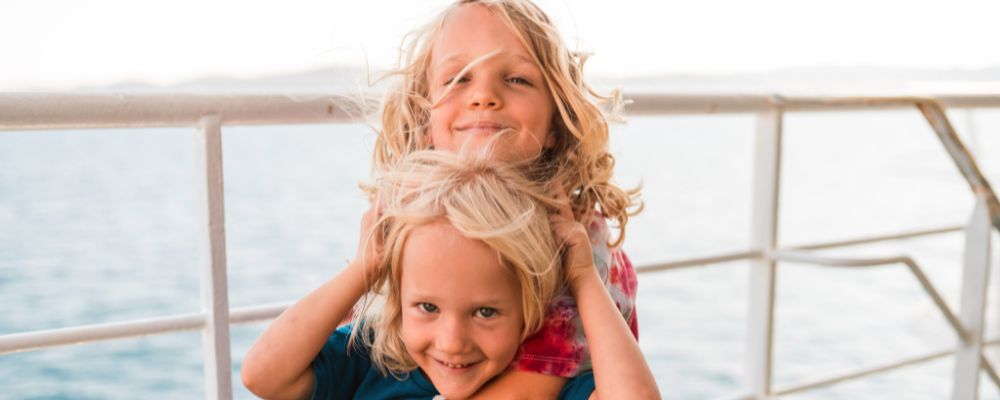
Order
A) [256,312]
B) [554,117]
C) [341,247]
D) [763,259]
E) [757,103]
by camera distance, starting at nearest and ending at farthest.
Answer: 1. [554,117]
2. [256,312]
3. [757,103]
4. [763,259]
5. [341,247]

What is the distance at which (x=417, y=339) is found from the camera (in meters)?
1.04

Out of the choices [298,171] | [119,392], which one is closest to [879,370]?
[119,392]

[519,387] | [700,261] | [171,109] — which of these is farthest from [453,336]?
[700,261]

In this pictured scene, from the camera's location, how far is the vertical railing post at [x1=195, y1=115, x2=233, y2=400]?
1232mm

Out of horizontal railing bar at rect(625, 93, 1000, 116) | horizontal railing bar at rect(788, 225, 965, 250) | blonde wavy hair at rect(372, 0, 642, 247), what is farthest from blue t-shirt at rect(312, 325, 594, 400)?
horizontal railing bar at rect(788, 225, 965, 250)

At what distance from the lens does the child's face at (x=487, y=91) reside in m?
1.12

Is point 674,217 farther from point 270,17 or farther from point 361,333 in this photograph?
point 361,333

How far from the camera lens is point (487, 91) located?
1.12 meters

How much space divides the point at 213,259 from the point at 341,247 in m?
21.3

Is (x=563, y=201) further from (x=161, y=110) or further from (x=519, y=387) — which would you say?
(x=161, y=110)

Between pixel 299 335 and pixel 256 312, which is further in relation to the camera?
pixel 256 312

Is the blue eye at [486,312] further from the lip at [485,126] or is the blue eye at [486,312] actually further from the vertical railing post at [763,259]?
the vertical railing post at [763,259]

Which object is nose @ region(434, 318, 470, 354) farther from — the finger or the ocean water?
the ocean water

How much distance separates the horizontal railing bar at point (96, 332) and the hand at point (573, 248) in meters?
0.54
